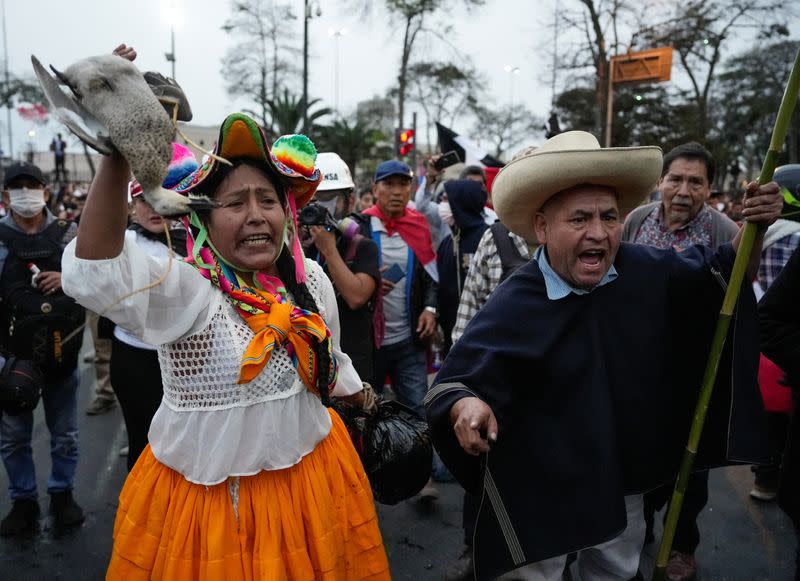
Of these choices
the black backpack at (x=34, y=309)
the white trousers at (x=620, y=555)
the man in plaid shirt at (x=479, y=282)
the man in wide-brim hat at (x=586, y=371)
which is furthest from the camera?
the black backpack at (x=34, y=309)

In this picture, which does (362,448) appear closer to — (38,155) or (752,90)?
(752,90)

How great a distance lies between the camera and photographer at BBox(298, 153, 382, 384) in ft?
11.6

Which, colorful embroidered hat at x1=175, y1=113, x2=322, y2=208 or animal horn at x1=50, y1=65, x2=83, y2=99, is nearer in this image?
animal horn at x1=50, y1=65, x2=83, y2=99

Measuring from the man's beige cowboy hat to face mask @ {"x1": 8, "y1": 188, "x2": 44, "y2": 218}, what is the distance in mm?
3011

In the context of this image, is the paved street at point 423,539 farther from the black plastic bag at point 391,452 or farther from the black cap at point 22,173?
the black cap at point 22,173

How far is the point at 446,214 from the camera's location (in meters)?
5.13

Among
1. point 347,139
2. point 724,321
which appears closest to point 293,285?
point 724,321

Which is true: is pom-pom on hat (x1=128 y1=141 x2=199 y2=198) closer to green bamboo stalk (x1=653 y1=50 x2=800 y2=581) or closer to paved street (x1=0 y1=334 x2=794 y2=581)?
green bamboo stalk (x1=653 y1=50 x2=800 y2=581)

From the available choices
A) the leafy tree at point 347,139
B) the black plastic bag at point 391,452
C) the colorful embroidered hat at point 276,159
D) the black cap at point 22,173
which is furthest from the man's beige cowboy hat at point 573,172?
the leafy tree at point 347,139

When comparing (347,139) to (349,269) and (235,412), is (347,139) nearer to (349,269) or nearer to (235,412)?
(349,269)

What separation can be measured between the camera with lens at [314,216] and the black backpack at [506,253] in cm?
100

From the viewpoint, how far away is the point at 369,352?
3869 millimetres

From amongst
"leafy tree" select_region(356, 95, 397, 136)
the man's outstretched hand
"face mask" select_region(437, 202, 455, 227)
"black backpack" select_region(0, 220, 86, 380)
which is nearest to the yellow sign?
"face mask" select_region(437, 202, 455, 227)

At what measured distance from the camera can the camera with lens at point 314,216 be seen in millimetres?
3531
